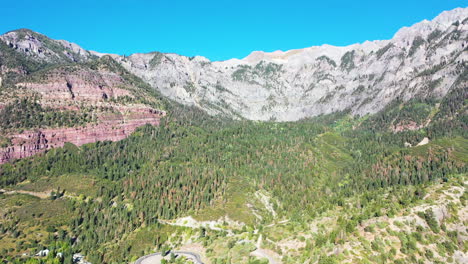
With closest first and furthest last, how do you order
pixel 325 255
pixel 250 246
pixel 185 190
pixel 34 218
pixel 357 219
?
pixel 325 255 < pixel 357 219 < pixel 250 246 < pixel 34 218 < pixel 185 190

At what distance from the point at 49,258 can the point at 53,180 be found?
7373 cm

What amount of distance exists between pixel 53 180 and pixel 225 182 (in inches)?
3926

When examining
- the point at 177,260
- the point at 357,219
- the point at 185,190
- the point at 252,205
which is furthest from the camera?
the point at 185,190

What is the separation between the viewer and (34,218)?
6363 inches

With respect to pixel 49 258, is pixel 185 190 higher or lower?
higher

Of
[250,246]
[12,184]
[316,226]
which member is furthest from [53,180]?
[316,226]

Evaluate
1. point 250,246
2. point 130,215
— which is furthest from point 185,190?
point 250,246

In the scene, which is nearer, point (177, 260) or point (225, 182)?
point (177, 260)

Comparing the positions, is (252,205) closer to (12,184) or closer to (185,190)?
(185,190)

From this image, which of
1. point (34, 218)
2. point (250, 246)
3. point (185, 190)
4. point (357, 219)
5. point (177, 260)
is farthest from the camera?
point (185, 190)

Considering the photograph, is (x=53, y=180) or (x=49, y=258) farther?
(x=53, y=180)

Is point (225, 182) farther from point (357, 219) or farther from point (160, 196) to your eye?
point (357, 219)

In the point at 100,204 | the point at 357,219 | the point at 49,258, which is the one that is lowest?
the point at 49,258

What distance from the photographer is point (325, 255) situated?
82750 mm
